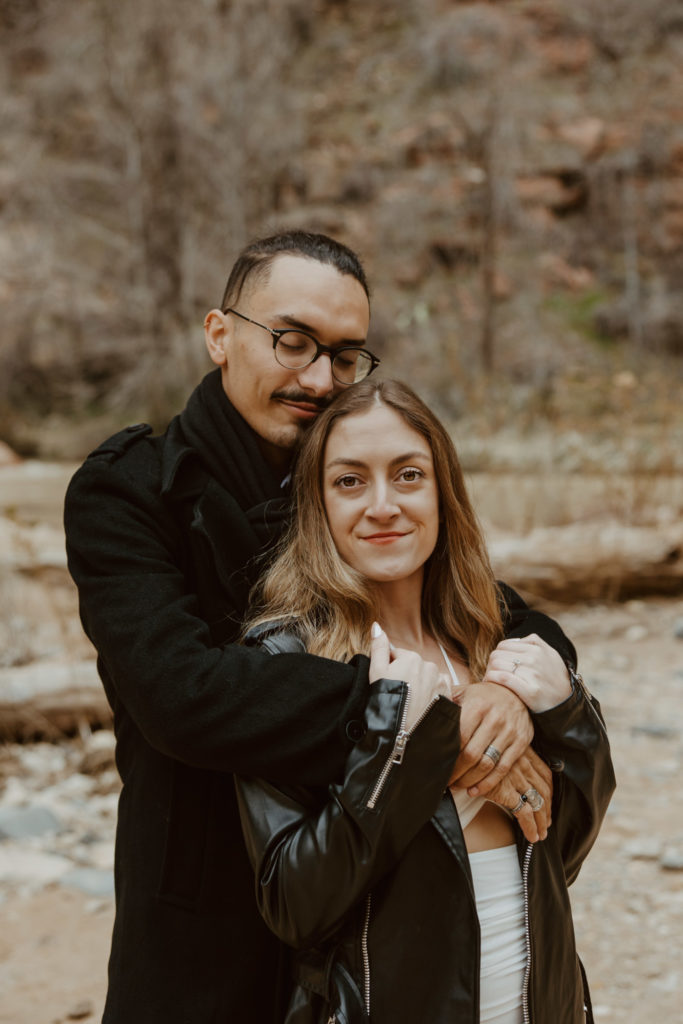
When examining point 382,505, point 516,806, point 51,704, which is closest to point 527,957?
point 516,806

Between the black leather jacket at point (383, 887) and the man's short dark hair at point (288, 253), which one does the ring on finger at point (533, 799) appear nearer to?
the black leather jacket at point (383, 887)

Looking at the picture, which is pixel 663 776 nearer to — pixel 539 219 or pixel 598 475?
pixel 598 475

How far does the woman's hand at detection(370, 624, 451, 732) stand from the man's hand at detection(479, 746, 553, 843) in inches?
9.2

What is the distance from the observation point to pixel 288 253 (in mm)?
2094

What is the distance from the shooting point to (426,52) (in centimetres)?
2364

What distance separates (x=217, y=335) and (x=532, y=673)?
110cm

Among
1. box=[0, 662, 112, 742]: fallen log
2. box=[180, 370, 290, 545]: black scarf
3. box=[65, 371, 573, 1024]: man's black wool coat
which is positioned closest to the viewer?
box=[65, 371, 573, 1024]: man's black wool coat

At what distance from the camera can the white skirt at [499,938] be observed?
5.66 ft

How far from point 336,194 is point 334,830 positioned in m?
21.4

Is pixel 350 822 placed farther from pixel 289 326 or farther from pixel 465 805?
pixel 289 326

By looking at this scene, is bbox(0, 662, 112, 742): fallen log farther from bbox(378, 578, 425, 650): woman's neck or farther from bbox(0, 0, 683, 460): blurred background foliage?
bbox(0, 0, 683, 460): blurred background foliage

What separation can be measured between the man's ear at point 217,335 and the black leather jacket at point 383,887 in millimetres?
951

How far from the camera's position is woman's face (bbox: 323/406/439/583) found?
191 cm

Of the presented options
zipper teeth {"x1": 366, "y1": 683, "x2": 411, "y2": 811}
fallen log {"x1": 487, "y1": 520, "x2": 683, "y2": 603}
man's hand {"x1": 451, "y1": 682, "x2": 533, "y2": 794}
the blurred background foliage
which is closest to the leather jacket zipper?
zipper teeth {"x1": 366, "y1": 683, "x2": 411, "y2": 811}
